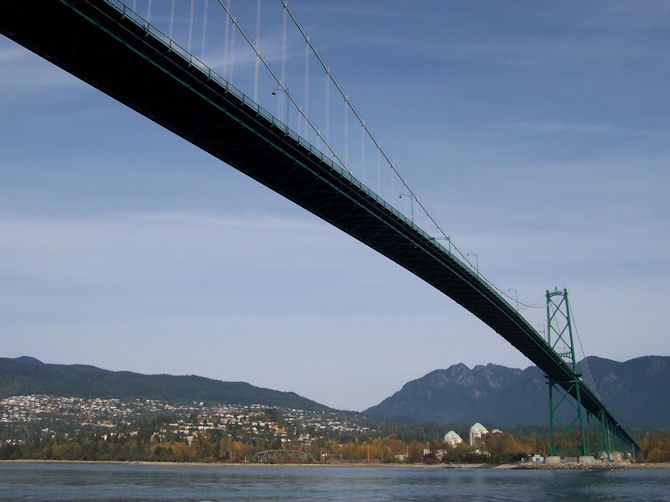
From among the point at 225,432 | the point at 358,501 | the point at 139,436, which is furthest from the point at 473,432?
the point at 358,501

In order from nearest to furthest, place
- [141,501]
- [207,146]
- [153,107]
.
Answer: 1. [153,107]
2. [207,146]
3. [141,501]

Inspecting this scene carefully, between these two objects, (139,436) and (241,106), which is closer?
(241,106)

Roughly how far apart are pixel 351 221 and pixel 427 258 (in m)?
7.68

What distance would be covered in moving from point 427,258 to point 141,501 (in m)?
20.8

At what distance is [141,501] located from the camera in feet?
114

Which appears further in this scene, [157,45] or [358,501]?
[358,501]

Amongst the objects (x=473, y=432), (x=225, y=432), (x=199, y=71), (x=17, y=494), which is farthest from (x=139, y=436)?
(x=199, y=71)

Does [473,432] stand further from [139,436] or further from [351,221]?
[351,221]

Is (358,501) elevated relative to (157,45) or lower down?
lower down

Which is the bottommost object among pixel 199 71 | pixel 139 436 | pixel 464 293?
pixel 139 436

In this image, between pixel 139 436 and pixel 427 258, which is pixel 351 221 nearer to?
pixel 427 258

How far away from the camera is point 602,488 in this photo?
45.4m

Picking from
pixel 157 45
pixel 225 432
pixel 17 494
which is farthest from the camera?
pixel 225 432

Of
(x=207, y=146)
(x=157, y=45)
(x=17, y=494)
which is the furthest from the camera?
(x=17, y=494)
